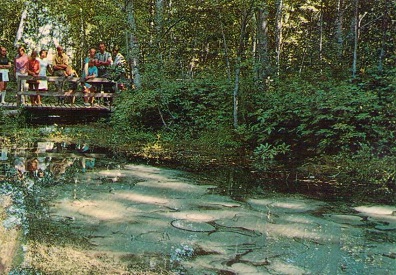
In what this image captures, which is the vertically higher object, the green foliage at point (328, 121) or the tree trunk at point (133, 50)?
the tree trunk at point (133, 50)

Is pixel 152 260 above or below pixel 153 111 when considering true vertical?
below

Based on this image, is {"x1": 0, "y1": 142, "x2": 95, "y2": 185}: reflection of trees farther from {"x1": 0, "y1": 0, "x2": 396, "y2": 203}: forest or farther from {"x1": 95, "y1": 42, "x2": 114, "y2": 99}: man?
{"x1": 95, "y1": 42, "x2": 114, "y2": 99}: man

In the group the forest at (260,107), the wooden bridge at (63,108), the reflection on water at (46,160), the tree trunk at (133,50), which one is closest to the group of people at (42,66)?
the wooden bridge at (63,108)

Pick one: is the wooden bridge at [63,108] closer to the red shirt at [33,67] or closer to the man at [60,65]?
the man at [60,65]

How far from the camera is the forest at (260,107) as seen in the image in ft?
22.9

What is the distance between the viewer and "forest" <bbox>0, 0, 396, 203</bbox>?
6.98m

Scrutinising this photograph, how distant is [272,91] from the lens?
998 cm

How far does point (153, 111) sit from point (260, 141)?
3.52 m

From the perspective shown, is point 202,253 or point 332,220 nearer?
point 202,253

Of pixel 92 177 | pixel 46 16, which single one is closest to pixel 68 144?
pixel 92 177

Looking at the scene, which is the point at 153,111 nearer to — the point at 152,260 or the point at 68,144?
the point at 68,144

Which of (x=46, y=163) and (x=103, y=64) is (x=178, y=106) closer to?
(x=46, y=163)

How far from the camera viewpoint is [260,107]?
9414 millimetres

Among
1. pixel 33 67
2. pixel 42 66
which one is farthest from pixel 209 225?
pixel 42 66
